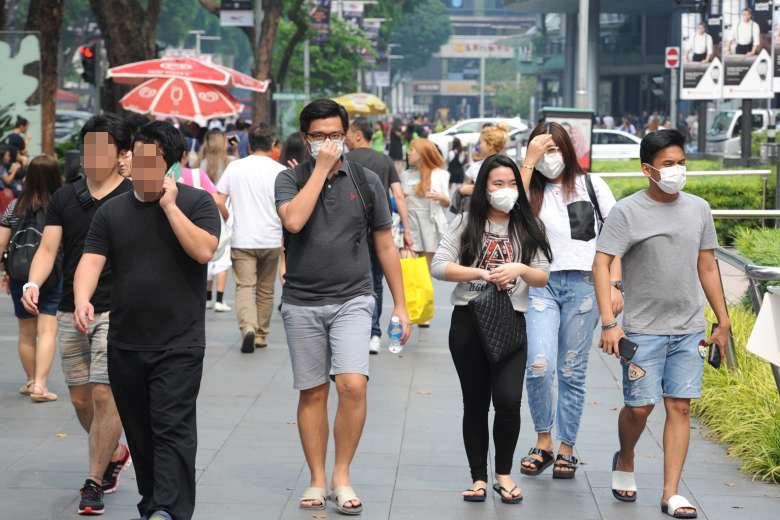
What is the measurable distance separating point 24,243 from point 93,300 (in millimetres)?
2666

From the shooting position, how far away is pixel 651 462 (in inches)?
303

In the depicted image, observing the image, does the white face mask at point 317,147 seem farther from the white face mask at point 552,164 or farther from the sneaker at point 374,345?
the sneaker at point 374,345

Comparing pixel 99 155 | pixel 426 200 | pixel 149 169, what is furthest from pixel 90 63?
pixel 149 169

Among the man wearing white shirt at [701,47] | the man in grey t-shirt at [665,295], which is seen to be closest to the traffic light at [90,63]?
the man wearing white shirt at [701,47]

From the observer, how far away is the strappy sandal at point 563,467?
23.6 feet

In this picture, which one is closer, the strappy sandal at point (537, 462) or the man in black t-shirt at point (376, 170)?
the strappy sandal at point (537, 462)

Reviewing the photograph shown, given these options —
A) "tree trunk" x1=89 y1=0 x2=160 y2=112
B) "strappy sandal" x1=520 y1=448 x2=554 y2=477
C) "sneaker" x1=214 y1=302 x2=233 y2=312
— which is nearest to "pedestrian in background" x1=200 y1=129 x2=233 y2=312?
"sneaker" x1=214 y1=302 x2=233 y2=312

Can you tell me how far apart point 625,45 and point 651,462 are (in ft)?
222

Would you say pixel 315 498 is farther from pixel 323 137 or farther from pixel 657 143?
pixel 657 143

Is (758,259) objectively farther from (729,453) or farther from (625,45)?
(625,45)

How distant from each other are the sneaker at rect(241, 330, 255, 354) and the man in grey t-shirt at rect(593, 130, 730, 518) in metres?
5.25

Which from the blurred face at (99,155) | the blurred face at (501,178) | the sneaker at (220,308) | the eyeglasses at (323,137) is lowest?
the sneaker at (220,308)

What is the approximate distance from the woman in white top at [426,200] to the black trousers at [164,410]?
6655 millimetres

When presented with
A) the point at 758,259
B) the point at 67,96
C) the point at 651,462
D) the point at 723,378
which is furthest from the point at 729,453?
the point at 67,96
